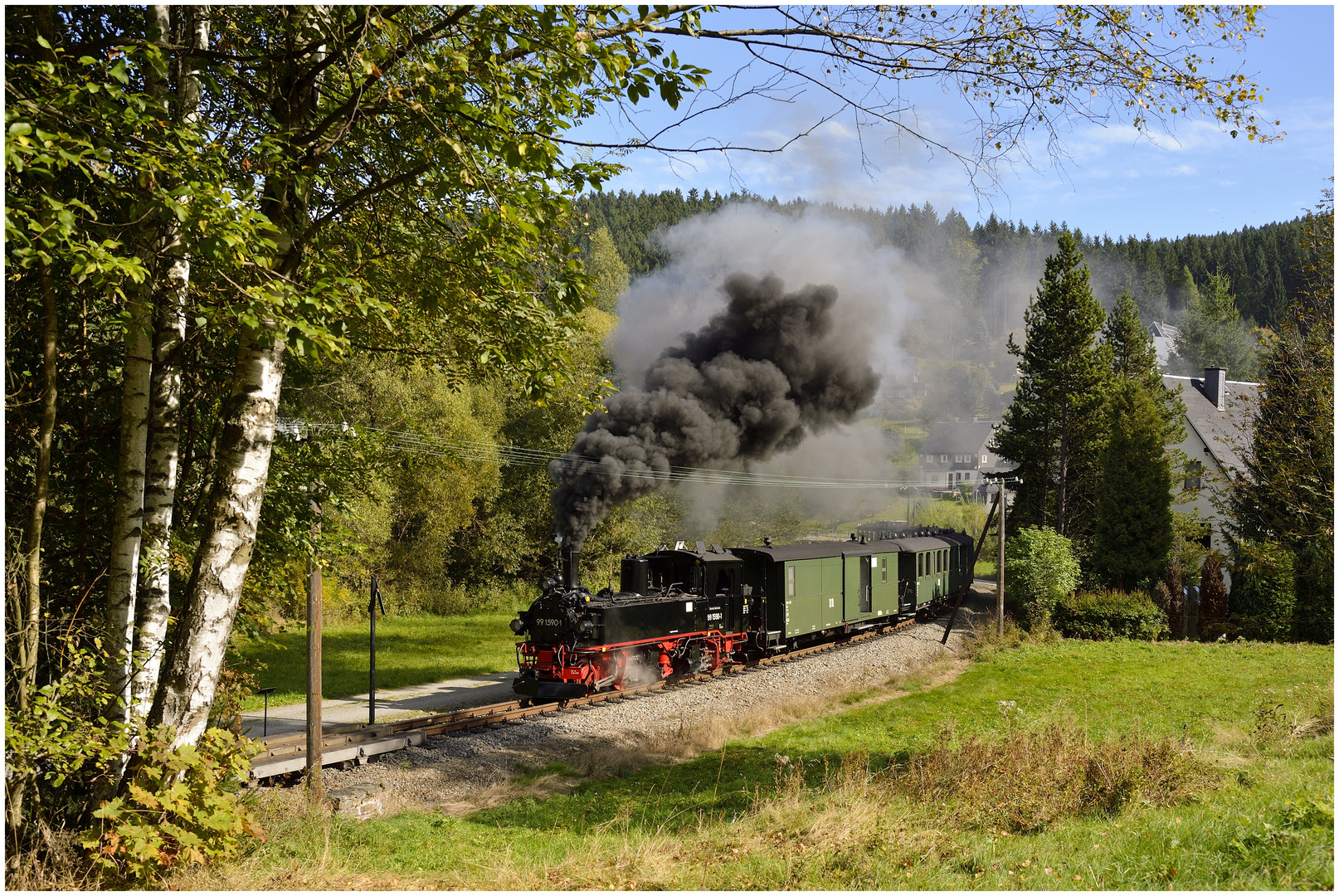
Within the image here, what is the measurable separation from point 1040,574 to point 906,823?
19.0m

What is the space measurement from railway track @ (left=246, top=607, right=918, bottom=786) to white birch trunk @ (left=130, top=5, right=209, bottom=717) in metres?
2.62

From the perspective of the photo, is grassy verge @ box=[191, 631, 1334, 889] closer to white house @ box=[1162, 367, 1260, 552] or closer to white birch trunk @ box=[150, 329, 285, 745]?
white birch trunk @ box=[150, 329, 285, 745]

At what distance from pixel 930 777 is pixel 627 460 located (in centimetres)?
967

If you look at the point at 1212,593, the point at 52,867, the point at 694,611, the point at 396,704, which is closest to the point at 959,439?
the point at 1212,593

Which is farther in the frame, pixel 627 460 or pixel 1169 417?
pixel 1169 417

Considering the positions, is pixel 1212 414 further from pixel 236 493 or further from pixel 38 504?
pixel 38 504

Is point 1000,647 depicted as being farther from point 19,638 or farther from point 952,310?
point 952,310

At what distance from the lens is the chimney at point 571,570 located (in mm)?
13375

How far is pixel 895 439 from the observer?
69.6 metres

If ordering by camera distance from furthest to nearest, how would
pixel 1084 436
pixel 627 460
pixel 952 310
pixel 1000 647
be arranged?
1. pixel 952 310
2. pixel 1084 436
3. pixel 1000 647
4. pixel 627 460

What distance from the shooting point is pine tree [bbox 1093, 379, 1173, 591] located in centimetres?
2591

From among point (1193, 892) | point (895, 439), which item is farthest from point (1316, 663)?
point (895, 439)

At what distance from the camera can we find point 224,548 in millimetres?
5266

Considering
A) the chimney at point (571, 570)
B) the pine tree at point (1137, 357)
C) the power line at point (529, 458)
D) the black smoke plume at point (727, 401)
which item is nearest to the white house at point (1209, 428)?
the pine tree at point (1137, 357)
